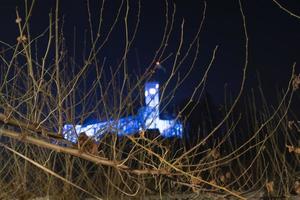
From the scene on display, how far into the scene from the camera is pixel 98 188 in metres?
5.38

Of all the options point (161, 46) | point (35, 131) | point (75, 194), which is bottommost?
point (75, 194)

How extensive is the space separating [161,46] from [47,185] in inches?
93.7

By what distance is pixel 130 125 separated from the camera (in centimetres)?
442

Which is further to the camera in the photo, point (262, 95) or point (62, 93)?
point (262, 95)

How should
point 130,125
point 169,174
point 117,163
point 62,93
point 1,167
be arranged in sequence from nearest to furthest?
point 117,163
point 169,174
point 62,93
point 130,125
point 1,167

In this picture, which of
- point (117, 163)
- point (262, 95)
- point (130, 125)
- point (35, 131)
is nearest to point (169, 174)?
point (117, 163)

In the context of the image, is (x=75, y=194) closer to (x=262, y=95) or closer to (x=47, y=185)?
(x=47, y=185)

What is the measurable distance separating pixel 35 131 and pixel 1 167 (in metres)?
2.35

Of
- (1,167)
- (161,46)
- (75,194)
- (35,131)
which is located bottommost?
(75,194)

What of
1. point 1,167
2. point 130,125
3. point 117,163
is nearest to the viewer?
point 117,163

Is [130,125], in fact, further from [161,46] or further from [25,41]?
[25,41]

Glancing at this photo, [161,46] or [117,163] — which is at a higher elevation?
[161,46]

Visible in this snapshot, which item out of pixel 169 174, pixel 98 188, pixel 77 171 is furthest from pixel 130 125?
pixel 169 174

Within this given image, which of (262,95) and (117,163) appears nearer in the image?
(117,163)
